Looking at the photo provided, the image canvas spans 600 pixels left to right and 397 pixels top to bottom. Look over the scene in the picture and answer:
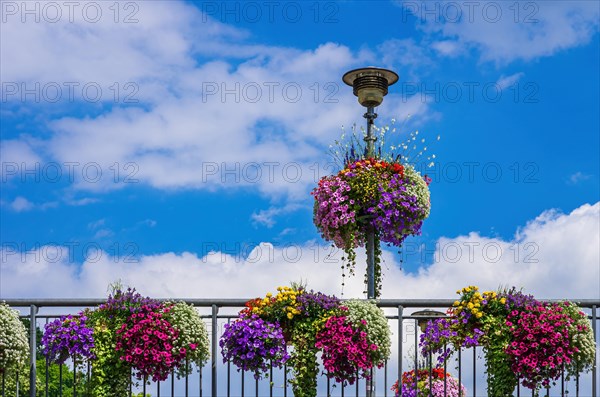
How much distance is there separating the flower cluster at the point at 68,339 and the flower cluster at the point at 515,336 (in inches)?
145

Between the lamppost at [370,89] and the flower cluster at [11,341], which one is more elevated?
the lamppost at [370,89]

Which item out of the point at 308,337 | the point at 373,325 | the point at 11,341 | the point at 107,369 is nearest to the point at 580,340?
the point at 373,325

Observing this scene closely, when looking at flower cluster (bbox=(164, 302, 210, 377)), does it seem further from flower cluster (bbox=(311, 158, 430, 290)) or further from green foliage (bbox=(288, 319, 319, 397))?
flower cluster (bbox=(311, 158, 430, 290))

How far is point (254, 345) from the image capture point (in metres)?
8.23

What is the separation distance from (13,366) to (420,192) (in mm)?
5372

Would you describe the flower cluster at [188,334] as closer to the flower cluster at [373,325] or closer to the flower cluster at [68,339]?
the flower cluster at [68,339]


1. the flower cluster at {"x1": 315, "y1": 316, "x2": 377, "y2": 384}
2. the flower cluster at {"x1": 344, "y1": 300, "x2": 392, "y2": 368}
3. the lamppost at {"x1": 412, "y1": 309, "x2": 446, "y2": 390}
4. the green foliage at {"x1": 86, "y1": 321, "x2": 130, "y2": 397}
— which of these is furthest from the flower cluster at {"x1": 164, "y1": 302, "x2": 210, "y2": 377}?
the lamppost at {"x1": 412, "y1": 309, "x2": 446, "y2": 390}

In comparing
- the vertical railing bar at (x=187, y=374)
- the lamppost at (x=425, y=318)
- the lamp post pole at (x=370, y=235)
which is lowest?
the vertical railing bar at (x=187, y=374)

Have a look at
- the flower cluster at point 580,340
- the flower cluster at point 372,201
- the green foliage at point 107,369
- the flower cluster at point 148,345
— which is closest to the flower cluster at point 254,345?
the flower cluster at point 148,345

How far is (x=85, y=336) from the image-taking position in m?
8.50

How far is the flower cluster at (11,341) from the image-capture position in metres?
8.64

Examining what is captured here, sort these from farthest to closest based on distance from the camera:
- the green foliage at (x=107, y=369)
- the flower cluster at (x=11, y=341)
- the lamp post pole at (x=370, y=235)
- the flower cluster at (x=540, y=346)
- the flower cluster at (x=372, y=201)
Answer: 1. the lamp post pole at (x=370, y=235)
2. the flower cluster at (x=372, y=201)
3. the flower cluster at (x=11, y=341)
4. the green foliage at (x=107, y=369)
5. the flower cluster at (x=540, y=346)

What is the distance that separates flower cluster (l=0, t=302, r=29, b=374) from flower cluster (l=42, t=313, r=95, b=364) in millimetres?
294

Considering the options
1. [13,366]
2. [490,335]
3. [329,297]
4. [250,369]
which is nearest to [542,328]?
[490,335]
